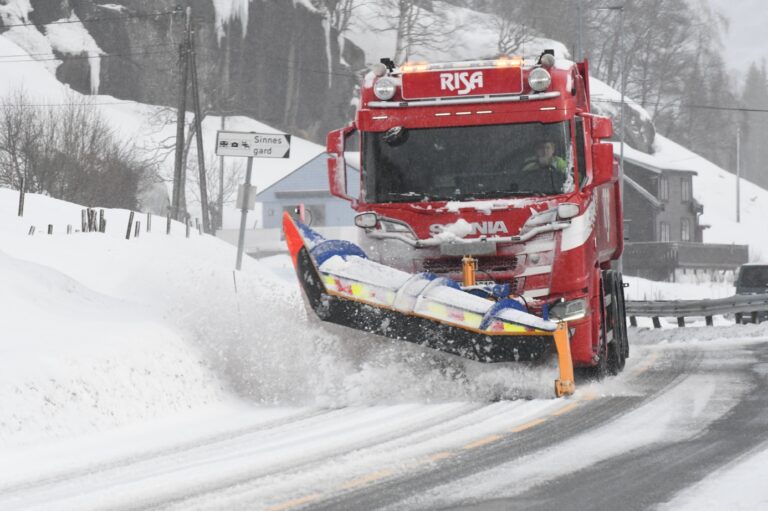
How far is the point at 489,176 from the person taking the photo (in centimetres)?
1155

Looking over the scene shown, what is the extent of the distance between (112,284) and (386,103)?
830cm

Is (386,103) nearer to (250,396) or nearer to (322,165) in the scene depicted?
(250,396)

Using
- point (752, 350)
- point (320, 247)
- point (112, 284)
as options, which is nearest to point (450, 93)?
point (320, 247)

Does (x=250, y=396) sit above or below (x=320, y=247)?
below

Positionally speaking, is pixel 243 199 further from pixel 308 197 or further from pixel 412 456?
pixel 308 197

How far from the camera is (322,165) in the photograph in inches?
2965

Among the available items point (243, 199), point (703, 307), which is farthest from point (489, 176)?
point (703, 307)

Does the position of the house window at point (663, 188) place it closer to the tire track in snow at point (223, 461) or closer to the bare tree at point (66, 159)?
the bare tree at point (66, 159)

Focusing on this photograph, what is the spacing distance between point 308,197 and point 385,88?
62.6 meters

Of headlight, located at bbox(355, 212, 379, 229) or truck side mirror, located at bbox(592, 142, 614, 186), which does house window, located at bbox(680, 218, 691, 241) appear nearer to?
truck side mirror, located at bbox(592, 142, 614, 186)

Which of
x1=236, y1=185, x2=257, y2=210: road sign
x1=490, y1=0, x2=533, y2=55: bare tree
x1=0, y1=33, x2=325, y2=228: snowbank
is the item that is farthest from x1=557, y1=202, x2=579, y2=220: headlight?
x1=490, y1=0, x2=533, y2=55: bare tree

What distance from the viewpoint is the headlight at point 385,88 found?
11.7 meters

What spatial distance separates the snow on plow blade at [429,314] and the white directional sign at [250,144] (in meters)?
5.79

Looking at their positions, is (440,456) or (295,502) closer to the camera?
(295,502)
